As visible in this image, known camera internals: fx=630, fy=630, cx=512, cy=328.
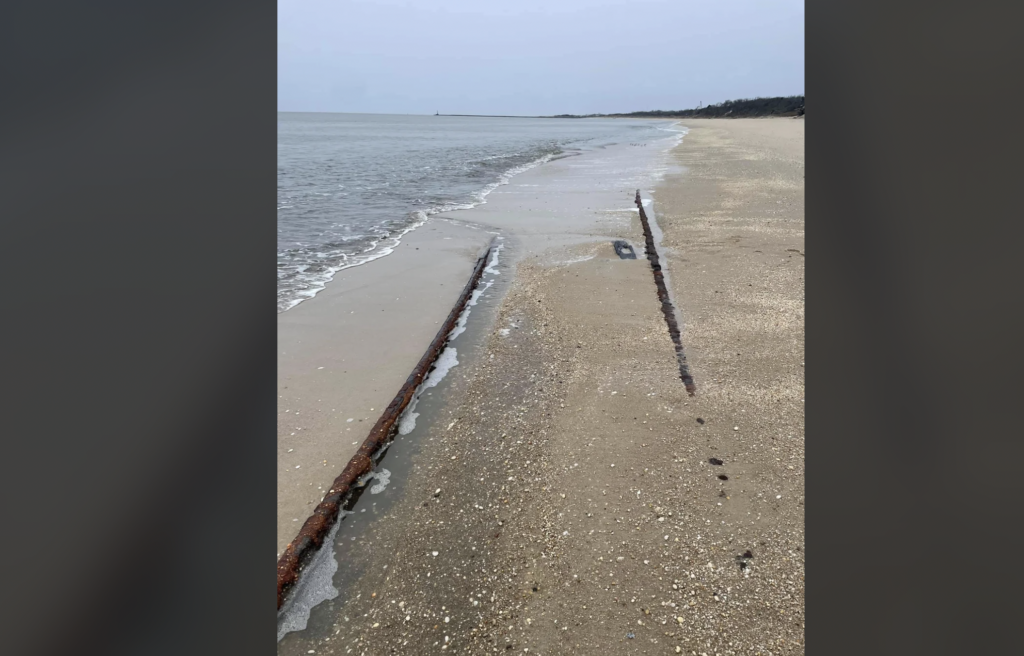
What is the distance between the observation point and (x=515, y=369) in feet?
11.6

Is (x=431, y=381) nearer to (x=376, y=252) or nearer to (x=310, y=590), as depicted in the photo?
(x=310, y=590)

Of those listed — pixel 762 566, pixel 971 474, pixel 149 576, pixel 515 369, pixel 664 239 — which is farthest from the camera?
pixel 664 239

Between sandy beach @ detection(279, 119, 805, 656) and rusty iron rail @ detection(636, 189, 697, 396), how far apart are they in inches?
2.2

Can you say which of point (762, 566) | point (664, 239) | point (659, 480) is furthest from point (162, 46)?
point (664, 239)

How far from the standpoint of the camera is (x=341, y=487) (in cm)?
243

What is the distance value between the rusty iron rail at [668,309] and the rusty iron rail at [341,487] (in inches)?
55.0

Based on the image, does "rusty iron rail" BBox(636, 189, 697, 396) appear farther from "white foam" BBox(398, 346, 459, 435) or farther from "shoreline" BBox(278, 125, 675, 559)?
"white foam" BBox(398, 346, 459, 435)

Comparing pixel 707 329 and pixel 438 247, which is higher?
pixel 438 247

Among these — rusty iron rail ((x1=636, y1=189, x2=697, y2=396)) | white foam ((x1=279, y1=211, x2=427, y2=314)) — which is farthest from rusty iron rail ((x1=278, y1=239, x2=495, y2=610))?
white foam ((x1=279, y1=211, x2=427, y2=314))

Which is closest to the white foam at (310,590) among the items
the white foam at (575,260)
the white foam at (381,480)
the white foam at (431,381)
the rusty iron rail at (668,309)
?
the white foam at (381,480)

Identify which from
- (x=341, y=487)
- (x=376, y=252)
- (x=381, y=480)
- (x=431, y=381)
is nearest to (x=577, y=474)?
(x=381, y=480)

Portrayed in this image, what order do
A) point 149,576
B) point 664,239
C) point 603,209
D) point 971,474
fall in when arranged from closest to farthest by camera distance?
point 971,474, point 149,576, point 664,239, point 603,209

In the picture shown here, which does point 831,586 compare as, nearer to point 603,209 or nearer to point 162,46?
point 162,46

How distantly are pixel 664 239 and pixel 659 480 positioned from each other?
4.90 meters
